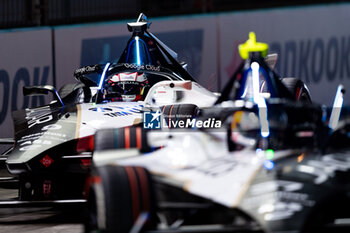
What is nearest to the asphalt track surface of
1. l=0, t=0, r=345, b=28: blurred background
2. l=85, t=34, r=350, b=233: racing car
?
l=85, t=34, r=350, b=233: racing car

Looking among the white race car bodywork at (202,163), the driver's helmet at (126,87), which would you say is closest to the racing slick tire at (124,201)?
the white race car bodywork at (202,163)

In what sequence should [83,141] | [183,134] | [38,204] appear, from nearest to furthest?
[183,134] → [38,204] → [83,141]

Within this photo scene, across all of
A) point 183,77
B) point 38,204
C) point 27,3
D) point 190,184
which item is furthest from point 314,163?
point 27,3

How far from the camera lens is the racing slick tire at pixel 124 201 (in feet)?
9.89

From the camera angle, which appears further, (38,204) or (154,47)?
(154,47)

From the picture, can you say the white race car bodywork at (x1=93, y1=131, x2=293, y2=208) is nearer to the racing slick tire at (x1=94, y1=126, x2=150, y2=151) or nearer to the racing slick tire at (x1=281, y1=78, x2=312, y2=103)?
the racing slick tire at (x1=94, y1=126, x2=150, y2=151)

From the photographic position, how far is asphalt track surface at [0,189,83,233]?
218 inches

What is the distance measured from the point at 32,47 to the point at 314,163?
391 inches

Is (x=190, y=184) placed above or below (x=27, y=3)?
below

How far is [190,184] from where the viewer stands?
10.0 feet

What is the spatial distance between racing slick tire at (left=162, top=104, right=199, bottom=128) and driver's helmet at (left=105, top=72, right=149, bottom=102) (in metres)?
1.23

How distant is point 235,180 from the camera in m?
3.01

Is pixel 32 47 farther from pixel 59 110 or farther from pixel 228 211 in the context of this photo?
pixel 228 211

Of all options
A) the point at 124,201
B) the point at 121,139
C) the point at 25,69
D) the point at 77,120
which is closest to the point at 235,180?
the point at 124,201
